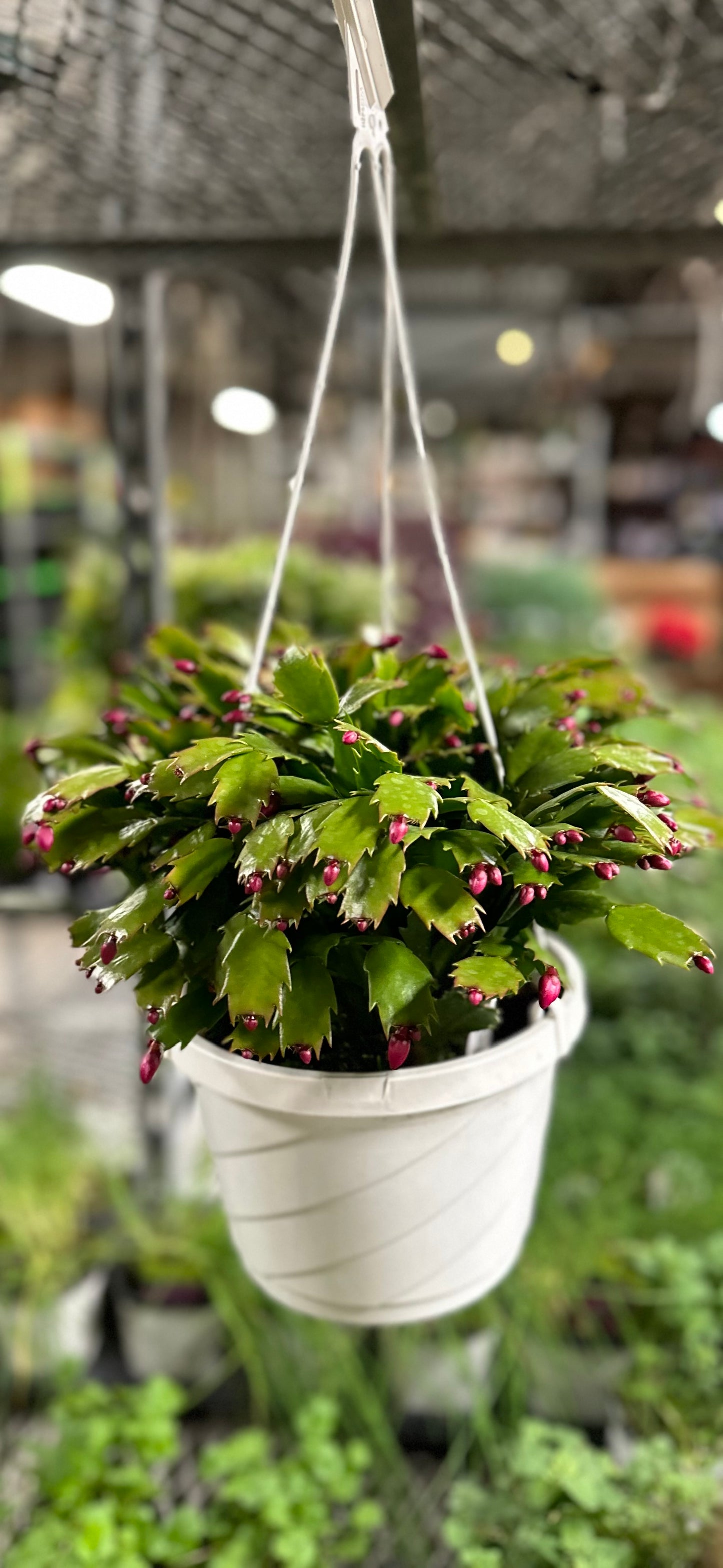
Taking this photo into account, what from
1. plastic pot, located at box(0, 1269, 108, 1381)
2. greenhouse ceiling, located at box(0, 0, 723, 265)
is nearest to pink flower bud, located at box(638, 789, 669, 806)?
greenhouse ceiling, located at box(0, 0, 723, 265)

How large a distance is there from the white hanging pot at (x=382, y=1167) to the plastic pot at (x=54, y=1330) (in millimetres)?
754

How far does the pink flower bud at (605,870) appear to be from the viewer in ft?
1.87

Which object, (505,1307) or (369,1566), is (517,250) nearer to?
(505,1307)

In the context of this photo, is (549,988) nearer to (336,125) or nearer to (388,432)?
(388,432)

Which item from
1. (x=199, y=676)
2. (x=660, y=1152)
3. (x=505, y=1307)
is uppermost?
(x=199, y=676)

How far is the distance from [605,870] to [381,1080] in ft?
0.61

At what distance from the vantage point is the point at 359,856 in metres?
0.54

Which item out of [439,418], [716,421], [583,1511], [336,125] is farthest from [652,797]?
[439,418]

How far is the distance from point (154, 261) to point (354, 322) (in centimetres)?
422

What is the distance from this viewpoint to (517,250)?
1.16 meters

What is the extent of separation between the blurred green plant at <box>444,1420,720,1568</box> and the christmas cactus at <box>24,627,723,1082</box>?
509 mm

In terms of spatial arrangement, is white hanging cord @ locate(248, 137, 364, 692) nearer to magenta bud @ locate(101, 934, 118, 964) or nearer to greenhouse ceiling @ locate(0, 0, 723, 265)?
greenhouse ceiling @ locate(0, 0, 723, 265)

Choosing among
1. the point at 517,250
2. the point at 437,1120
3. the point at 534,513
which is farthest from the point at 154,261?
the point at 534,513

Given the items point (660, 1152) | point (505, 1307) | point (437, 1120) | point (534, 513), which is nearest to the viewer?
point (437, 1120)
